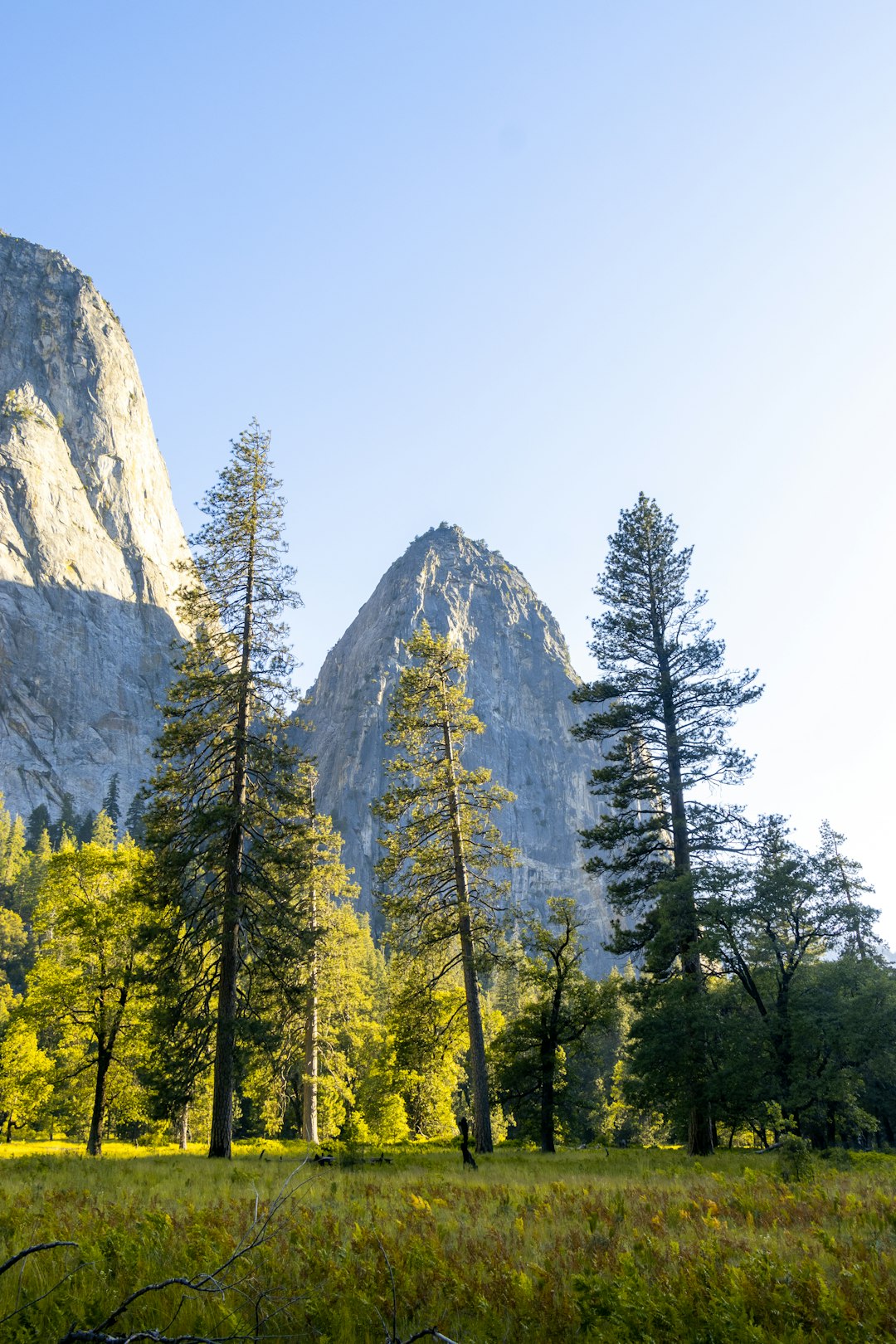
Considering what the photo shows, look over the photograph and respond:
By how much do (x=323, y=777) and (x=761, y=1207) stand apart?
590 ft

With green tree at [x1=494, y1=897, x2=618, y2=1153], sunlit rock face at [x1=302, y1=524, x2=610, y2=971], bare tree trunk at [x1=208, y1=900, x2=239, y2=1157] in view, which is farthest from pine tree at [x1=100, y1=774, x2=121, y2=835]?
bare tree trunk at [x1=208, y1=900, x2=239, y2=1157]

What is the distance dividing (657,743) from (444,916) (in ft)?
24.9

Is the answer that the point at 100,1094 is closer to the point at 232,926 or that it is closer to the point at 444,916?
the point at 232,926

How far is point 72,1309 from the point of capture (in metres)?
4.55

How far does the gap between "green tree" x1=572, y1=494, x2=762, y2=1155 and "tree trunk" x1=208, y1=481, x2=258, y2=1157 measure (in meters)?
8.78

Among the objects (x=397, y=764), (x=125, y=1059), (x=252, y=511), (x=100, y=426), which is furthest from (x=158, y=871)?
(x=100, y=426)

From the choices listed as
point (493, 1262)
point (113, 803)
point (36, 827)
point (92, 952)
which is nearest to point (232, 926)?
point (92, 952)

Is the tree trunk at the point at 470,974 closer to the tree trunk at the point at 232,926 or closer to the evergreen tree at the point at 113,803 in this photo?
the tree trunk at the point at 232,926

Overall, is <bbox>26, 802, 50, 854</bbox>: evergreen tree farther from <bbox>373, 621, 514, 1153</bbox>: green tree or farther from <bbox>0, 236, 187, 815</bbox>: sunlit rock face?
<bbox>373, 621, 514, 1153</bbox>: green tree

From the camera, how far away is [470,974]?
2053 cm

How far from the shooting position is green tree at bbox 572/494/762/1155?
751 inches

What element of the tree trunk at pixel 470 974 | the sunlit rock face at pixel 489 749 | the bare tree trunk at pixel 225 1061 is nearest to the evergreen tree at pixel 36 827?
the sunlit rock face at pixel 489 749

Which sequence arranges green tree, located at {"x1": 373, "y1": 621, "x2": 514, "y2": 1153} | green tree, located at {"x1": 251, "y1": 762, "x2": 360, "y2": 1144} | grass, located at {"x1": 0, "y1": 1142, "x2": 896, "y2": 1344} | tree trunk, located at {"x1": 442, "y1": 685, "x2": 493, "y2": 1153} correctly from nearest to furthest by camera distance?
grass, located at {"x1": 0, "y1": 1142, "x2": 896, "y2": 1344} → tree trunk, located at {"x1": 442, "y1": 685, "x2": 493, "y2": 1153} → green tree, located at {"x1": 373, "y1": 621, "x2": 514, "y2": 1153} → green tree, located at {"x1": 251, "y1": 762, "x2": 360, "y2": 1144}

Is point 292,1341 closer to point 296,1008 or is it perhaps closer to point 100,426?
point 296,1008
